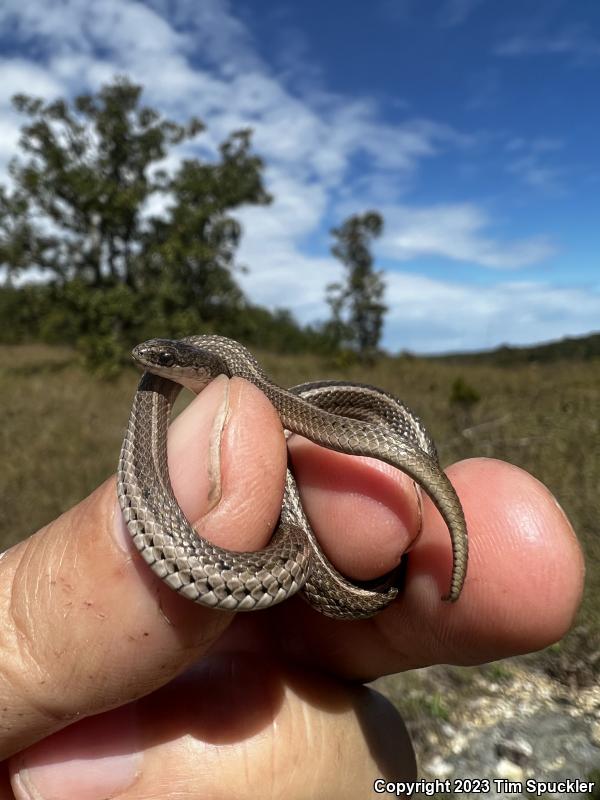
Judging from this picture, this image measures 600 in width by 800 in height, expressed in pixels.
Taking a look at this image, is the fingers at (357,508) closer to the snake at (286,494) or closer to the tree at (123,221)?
the snake at (286,494)

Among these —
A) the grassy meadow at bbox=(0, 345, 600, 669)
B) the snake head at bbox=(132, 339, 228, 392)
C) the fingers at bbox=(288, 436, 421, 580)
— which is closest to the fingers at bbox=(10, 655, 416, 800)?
the fingers at bbox=(288, 436, 421, 580)

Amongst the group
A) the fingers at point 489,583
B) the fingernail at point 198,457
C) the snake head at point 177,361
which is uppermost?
the snake head at point 177,361

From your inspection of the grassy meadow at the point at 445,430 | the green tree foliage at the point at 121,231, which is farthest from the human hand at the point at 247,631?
the green tree foliage at the point at 121,231

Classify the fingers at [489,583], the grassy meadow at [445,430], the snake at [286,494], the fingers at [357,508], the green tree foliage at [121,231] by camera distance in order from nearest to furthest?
1. the snake at [286,494]
2. the fingers at [489,583]
3. the fingers at [357,508]
4. the grassy meadow at [445,430]
5. the green tree foliage at [121,231]

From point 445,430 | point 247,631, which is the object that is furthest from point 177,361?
point 445,430

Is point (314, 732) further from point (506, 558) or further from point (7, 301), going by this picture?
point (7, 301)

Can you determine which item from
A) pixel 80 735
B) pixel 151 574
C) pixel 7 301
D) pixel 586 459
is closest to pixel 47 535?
pixel 151 574

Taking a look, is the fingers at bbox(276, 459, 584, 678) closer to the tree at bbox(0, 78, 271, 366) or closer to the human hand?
the human hand
